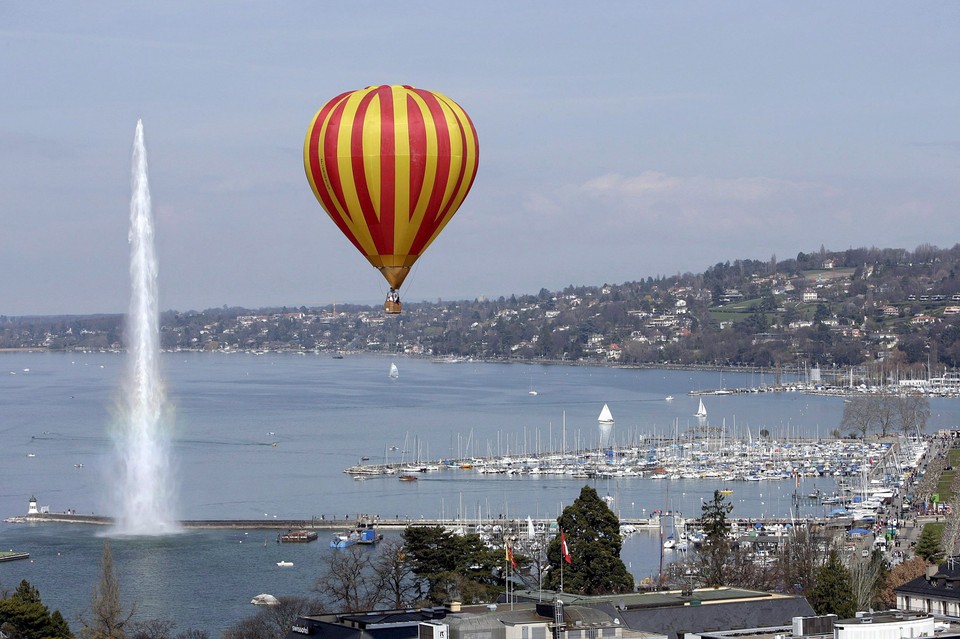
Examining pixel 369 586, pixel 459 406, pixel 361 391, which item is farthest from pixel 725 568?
pixel 361 391

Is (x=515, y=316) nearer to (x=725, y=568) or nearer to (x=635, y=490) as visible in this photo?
(x=635, y=490)

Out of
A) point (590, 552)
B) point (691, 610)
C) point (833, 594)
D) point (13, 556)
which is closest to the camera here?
point (691, 610)

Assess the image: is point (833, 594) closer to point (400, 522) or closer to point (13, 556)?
point (13, 556)

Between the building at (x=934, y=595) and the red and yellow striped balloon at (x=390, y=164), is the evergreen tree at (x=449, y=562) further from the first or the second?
the red and yellow striped balloon at (x=390, y=164)

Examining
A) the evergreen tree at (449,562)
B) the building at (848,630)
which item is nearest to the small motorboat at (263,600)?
the evergreen tree at (449,562)

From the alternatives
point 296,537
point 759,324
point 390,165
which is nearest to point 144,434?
point 296,537

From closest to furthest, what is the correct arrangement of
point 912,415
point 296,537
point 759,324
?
1. point 296,537
2. point 912,415
3. point 759,324

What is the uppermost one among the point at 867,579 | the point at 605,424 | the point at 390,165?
the point at 390,165
